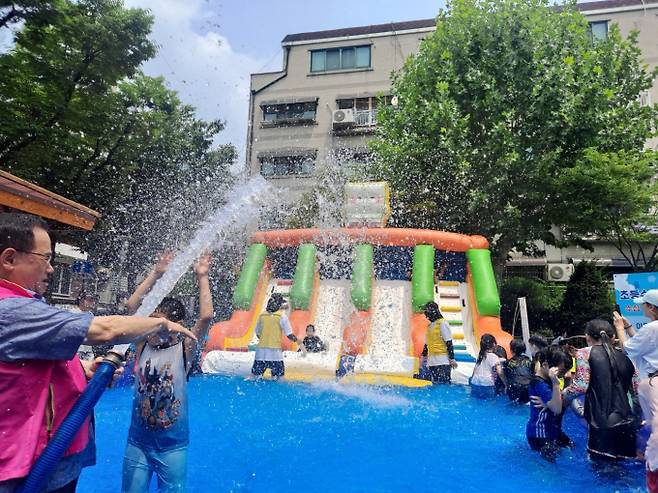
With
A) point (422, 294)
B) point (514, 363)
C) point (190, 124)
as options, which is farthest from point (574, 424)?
point (190, 124)

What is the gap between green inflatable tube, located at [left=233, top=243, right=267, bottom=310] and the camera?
12016mm

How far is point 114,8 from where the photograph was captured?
13180mm

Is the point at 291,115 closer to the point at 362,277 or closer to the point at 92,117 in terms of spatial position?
the point at 92,117

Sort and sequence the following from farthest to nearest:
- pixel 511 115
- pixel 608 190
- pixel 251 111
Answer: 1. pixel 251 111
2. pixel 511 115
3. pixel 608 190

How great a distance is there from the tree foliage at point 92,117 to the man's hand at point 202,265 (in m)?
10.3

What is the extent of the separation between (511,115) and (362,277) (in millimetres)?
7503

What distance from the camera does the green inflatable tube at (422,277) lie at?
36.6ft

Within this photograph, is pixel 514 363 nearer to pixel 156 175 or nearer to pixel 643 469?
pixel 643 469

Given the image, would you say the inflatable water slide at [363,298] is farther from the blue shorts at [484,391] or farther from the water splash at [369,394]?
the blue shorts at [484,391]

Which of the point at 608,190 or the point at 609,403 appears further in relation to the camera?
the point at 608,190

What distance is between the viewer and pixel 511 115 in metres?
15.1

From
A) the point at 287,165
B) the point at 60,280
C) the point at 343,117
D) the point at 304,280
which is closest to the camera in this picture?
the point at 304,280

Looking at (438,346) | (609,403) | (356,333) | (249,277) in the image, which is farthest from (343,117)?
(609,403)

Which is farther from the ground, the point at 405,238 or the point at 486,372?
the point at 405,238
